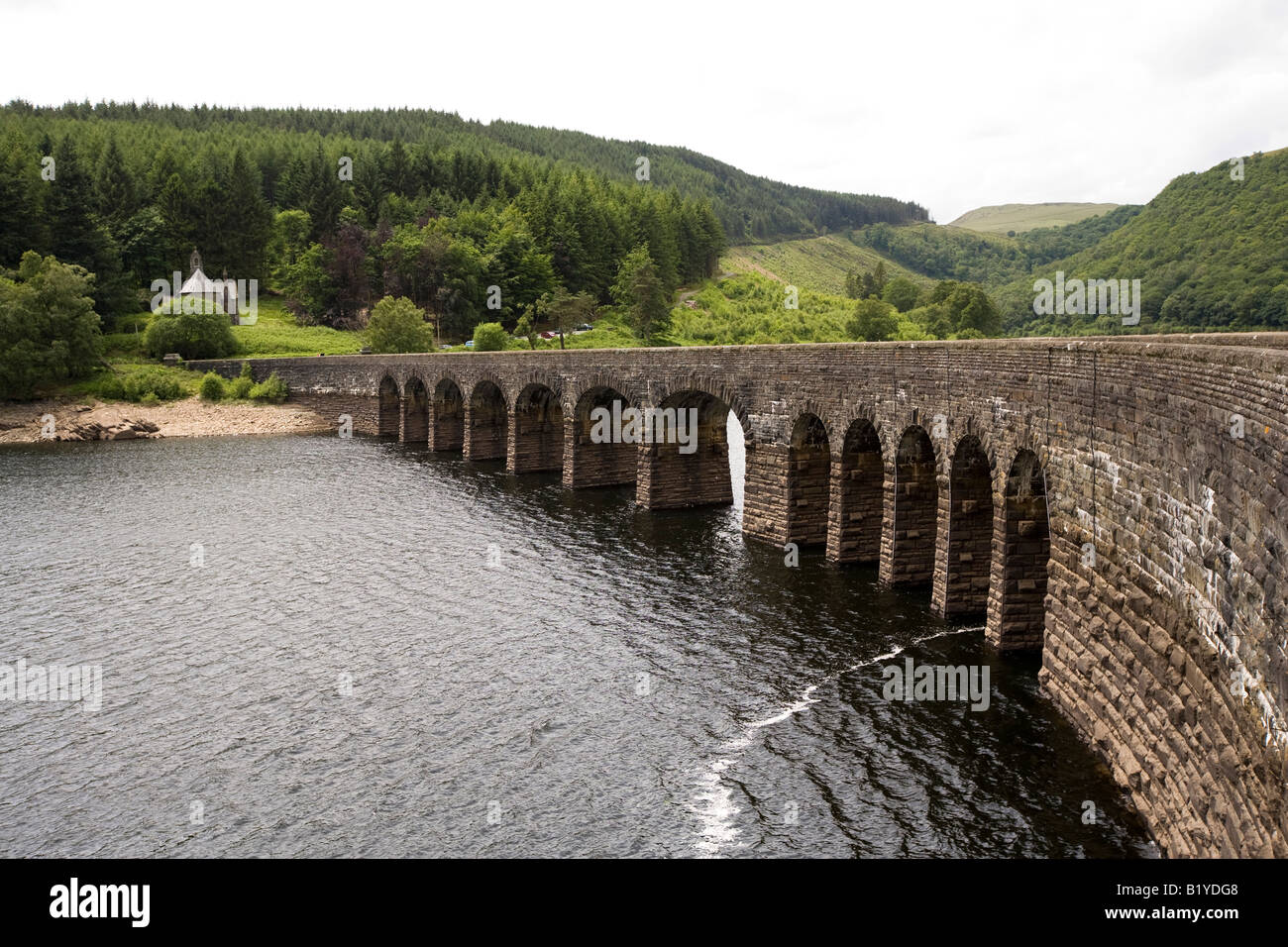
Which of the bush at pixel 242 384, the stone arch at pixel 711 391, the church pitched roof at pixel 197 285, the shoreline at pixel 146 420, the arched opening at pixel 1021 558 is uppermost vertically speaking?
the church pitched roof at pixel 197 285

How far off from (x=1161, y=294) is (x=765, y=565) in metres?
59.2

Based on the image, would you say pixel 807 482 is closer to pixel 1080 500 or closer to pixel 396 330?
pixel 1080 500

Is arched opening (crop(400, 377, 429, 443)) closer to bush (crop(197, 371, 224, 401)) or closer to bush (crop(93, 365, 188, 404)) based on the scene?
bush (crop(197, 371, 224, 401))

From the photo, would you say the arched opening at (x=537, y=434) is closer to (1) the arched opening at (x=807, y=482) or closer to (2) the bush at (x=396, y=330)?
(1) the arched opening at (x=807, y=482)

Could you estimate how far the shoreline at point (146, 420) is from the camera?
3059 inches

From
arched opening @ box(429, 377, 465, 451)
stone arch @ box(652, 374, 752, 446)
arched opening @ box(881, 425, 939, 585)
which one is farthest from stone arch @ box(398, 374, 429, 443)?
arched opening @ box(881, 425, 939, 585)

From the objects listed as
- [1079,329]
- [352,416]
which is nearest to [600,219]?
[352,416]

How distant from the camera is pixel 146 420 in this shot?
8112 centimetres

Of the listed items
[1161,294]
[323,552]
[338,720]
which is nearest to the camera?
[338,720]

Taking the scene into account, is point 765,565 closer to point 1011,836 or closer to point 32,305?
point 1011,836

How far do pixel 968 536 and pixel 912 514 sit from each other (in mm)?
3204

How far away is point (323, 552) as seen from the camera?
38375 millimetres

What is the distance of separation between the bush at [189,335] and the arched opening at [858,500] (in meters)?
86.5

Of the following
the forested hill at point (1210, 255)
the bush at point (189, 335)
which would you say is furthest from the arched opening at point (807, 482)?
the bush at point (189, 335)
